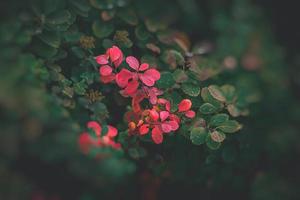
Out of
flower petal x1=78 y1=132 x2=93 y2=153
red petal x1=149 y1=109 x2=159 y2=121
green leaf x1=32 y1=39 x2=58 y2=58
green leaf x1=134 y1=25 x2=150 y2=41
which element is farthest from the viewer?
flower petal x1=78 y1=132 x2=93 y2=153

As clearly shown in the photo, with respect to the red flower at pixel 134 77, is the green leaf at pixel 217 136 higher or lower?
lower

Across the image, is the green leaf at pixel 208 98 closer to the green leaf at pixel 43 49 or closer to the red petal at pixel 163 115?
the red petal at pixel 163 115

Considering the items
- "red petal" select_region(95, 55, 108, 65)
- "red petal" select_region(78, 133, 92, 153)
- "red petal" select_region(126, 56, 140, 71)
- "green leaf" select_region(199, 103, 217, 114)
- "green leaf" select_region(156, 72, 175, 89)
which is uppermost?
"red petal" select_region(126, 56, 140, 71)

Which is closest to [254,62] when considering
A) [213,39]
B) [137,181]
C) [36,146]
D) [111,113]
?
[213,39]

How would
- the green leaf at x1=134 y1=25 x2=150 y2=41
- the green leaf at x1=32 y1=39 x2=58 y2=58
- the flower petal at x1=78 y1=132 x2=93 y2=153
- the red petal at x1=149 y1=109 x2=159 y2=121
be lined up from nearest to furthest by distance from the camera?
1. the red petal at x1=149 y1=109 x2=159 y2=121
2. the green leaf at x1=32 y1=39 x2=58 y2=58
3. the green leaf at x1=134 y1=25 x2=150 y2=41
4. the flower petal at x1=78 y1=132 x2=93 y2=153

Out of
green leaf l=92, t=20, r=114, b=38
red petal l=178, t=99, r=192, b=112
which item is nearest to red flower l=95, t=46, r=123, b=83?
green leaf l=92, t=20, r=114, b=38

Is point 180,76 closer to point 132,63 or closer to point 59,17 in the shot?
point 132,63

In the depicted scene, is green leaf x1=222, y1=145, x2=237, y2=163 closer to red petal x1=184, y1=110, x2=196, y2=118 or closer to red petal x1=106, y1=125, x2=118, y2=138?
red petal x1=184, y1=110, x2=196, y2=118

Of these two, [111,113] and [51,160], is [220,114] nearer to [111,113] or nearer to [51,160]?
[111,113]

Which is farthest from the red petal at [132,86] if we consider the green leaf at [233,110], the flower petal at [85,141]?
the flower petal at [85,141]
